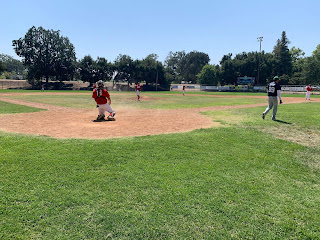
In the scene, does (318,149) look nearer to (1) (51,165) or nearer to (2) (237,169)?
(2) (237,169)

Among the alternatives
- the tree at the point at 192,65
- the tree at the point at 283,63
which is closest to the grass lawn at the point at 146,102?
the tree at the point at 283,63

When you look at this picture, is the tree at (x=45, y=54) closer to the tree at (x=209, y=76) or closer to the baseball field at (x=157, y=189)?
the tree at (x=209, y=76)

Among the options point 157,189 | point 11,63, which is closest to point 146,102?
point 157,189

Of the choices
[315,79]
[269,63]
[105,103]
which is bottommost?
[105,103]

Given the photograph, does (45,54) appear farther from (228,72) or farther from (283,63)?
(283,63)

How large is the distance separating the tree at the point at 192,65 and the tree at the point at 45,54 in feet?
253

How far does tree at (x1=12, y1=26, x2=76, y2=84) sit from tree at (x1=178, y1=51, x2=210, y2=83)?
77.1 metres

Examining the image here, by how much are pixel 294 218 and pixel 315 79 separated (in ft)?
234

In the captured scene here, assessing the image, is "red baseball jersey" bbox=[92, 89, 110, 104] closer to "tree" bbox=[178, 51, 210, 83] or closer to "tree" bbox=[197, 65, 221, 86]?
"tree" bbox=[197, 65, 221, 86]

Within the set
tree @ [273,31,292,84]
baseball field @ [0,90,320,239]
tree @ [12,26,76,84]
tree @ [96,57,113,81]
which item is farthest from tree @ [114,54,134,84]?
baseball field @ [0,90,320,239]

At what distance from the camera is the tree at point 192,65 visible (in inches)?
5320

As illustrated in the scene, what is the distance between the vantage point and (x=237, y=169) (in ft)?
15.5

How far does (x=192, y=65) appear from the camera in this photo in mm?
133500

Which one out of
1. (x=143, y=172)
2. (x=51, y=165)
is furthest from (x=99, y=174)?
(x=51, y=165)
